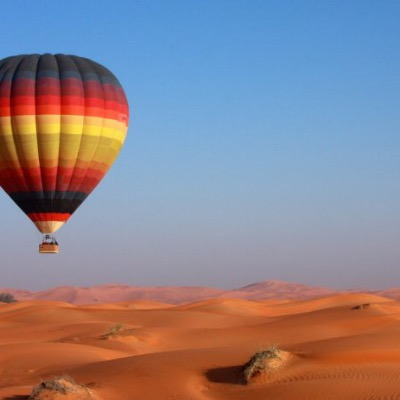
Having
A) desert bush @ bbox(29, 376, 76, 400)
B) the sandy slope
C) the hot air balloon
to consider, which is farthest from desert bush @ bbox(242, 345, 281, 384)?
the hot air balloon

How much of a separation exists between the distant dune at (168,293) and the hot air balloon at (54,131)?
61.1 m

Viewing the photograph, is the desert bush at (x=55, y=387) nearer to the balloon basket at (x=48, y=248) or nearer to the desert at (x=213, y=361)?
the desert at (x=213, y=361)

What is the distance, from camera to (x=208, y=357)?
2069 centimetres

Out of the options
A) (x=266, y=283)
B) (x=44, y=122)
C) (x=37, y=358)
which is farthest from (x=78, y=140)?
(x=266, y=283)

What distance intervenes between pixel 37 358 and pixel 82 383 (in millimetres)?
6414

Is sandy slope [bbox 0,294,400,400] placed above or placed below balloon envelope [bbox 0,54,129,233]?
below

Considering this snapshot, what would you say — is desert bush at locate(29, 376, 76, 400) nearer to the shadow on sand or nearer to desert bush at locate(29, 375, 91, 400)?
desert bush at locate(29, 375, 91, 400)

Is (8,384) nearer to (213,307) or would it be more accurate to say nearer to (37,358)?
(37,358)

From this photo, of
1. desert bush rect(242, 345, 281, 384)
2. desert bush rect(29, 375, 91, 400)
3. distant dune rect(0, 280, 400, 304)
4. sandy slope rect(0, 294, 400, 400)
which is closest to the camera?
desert bush rect(29, 375, 91, 400)

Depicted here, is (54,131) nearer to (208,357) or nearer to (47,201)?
(47,201)

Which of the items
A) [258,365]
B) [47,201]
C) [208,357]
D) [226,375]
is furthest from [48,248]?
[258,365]

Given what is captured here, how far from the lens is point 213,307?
46562 millimetres

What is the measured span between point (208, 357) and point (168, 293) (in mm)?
93404

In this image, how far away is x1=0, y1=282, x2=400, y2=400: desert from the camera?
16.9 m
